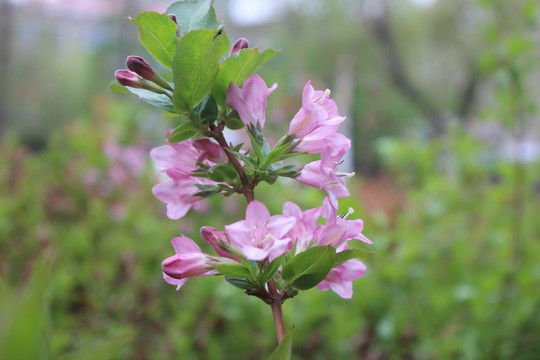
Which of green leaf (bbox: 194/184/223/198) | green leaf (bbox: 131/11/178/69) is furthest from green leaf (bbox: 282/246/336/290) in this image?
green leaf (bbox: 131/11/178/69)

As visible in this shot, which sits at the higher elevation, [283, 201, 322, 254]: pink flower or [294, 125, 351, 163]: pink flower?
[294, 125, 351, 163]: pink flower

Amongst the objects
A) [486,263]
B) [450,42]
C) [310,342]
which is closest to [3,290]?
[310,342]

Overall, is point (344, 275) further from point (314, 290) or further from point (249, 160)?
point (314, 290)

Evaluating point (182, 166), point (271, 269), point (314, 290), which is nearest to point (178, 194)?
point (182, 166)

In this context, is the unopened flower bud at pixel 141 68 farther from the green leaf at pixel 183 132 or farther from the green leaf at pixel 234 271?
the green leaf at pixel 234 271

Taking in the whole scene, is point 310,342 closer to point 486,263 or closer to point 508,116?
point 486,263

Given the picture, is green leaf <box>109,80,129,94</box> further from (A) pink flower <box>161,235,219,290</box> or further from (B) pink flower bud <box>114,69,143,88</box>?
(A) pink flower <box>161,235,219,290</box>
